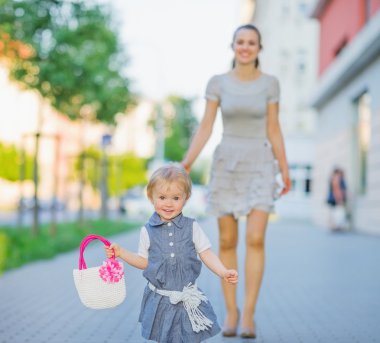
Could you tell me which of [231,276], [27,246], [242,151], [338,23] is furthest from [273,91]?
[338,23]

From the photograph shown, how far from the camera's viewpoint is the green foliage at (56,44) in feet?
48.7

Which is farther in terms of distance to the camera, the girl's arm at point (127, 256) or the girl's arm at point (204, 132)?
the girl's arm at point (204, 132)

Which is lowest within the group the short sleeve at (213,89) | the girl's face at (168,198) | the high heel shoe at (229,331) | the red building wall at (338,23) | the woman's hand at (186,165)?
the high heel shoe at (229,331)

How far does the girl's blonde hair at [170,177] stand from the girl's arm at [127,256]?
12.5 inches

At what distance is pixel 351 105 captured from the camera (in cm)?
2461

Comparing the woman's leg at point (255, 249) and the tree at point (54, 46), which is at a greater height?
the tree at point (54, 46)

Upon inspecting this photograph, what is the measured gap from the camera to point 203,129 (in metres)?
5.51

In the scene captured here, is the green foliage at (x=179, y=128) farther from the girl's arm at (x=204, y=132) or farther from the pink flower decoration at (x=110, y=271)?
the pink flower decoration at (x=110, y=271)

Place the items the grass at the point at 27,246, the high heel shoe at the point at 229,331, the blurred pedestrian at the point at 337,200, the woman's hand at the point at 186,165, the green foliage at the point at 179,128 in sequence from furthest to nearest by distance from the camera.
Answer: the green foliage at the point at 179,128 < the blurred pedestrian at the point at 337,200 < the grass at the point at 27,246 < the high heel shoe at the point at 229,331 < the woman's hand at the point at 186,165

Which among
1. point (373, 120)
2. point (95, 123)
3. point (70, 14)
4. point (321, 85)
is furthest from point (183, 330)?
point (321, 85)

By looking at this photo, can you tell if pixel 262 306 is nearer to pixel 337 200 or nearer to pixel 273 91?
pixel 273 91

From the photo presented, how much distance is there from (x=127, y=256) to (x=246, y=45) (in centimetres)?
217

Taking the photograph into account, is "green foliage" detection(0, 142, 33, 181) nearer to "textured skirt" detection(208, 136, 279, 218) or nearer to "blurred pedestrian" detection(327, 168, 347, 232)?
"blurred pedestrian" detection(327, 168, 347, 232)

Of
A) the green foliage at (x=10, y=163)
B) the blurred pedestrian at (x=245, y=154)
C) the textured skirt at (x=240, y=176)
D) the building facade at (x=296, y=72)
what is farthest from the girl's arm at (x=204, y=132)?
the building facade at (x=296, y=72)
